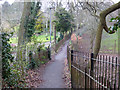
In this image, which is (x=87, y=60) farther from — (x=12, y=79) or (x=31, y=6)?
(x=31, y=6)

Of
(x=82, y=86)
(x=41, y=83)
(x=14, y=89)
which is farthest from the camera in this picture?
(x=41, y=83)

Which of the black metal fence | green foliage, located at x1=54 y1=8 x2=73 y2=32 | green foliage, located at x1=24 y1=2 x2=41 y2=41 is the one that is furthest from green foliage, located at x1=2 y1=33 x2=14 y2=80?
green foliage, located at x1=54 y1=8 x2=73 y2=32

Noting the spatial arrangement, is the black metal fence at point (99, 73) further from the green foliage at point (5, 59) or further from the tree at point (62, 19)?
the tree at point (62, 19)

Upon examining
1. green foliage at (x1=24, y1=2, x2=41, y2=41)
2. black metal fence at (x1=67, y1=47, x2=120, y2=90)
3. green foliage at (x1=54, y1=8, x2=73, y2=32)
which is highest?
green foliage at (x1=54, y1=8, x2=73, y2=32)

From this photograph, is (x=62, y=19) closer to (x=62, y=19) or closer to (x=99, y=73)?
(x=62, y=19)

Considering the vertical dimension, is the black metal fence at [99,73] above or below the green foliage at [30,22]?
below

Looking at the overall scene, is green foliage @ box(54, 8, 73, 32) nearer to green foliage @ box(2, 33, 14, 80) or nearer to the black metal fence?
green foliage @ box(2, 33, 14, 80)

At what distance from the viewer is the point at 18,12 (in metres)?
10.7

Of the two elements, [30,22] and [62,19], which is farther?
[62,19]

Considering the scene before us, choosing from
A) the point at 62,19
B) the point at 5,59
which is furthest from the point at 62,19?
the point at 5,59

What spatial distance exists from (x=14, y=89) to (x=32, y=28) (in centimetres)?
727

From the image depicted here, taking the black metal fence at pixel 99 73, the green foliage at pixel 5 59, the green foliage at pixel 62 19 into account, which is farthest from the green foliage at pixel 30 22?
the green foliage at pixel 62 19

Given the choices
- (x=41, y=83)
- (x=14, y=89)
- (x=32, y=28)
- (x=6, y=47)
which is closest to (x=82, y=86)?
(x=14, y=89)

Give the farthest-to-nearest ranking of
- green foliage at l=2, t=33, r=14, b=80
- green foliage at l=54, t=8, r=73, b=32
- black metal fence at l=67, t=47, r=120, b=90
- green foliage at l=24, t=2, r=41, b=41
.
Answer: green foliage at l=54, t=8, r=73, b=32 → green foliage at l=24, t=2, r=41, b=41 → green foliage at l=2, t=33, r=14, b=80 → black metal fence at l=67, t=47, r=120, b=90
